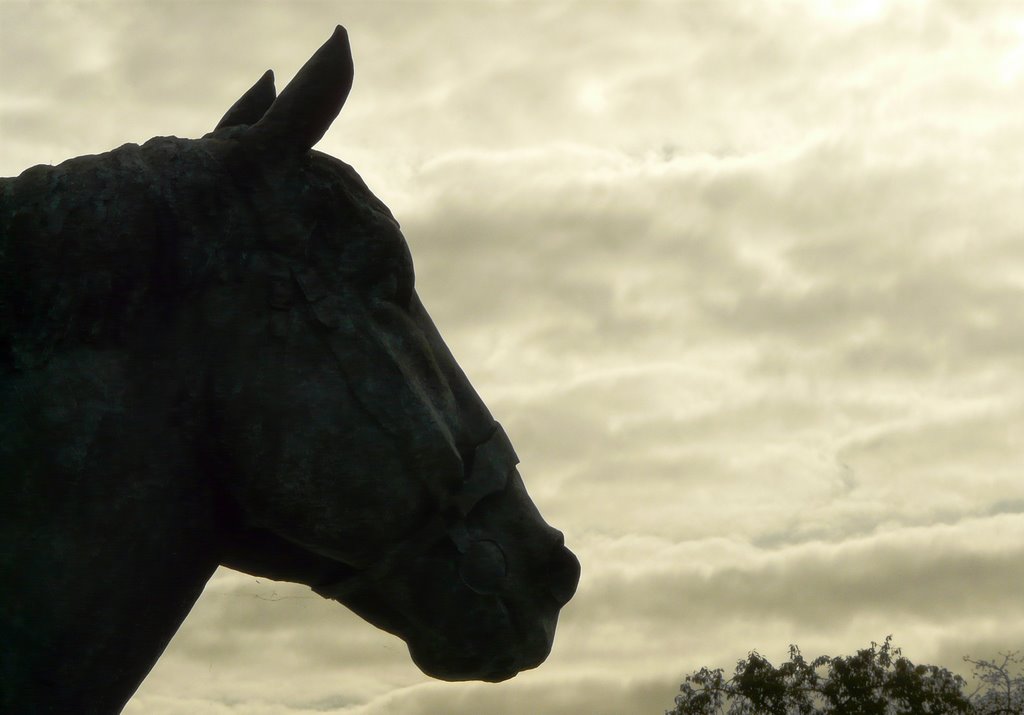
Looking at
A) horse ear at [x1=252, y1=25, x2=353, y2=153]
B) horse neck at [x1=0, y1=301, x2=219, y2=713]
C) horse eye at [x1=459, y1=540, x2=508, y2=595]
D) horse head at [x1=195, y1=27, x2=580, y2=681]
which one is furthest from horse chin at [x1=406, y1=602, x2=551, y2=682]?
horse ear at [x1=252, y1=25, x2=353, y2=153]

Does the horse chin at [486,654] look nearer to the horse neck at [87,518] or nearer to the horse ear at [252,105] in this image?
the horse neck at [87,518]

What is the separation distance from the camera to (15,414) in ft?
10.3

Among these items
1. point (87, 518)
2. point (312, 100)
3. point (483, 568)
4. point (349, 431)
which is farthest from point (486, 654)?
point (312, 100)

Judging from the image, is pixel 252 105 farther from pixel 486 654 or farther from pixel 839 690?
pixel 839 690

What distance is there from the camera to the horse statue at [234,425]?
10.2 ft

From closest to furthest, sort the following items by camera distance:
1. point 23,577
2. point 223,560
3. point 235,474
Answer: point 23,577 → point 235,474 → point 223,560

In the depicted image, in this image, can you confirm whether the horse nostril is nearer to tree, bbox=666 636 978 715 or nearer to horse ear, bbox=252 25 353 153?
horse ear, bbox=252 25 353 153

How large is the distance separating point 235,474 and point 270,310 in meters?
0.42

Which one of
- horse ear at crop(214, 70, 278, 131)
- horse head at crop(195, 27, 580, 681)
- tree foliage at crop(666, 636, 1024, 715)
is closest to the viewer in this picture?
horse head at crop(195, 27, 580, 681)

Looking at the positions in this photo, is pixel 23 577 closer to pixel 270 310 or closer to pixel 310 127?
pixel 270 310

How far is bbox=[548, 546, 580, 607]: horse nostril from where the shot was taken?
11.6ft

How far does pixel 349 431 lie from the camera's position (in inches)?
130

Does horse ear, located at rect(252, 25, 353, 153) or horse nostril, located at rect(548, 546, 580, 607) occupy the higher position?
horse ear, located at rect(252, 25, 353, 153)

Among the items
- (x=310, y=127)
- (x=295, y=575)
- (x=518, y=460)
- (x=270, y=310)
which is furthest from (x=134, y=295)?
(x=518, y=460)
